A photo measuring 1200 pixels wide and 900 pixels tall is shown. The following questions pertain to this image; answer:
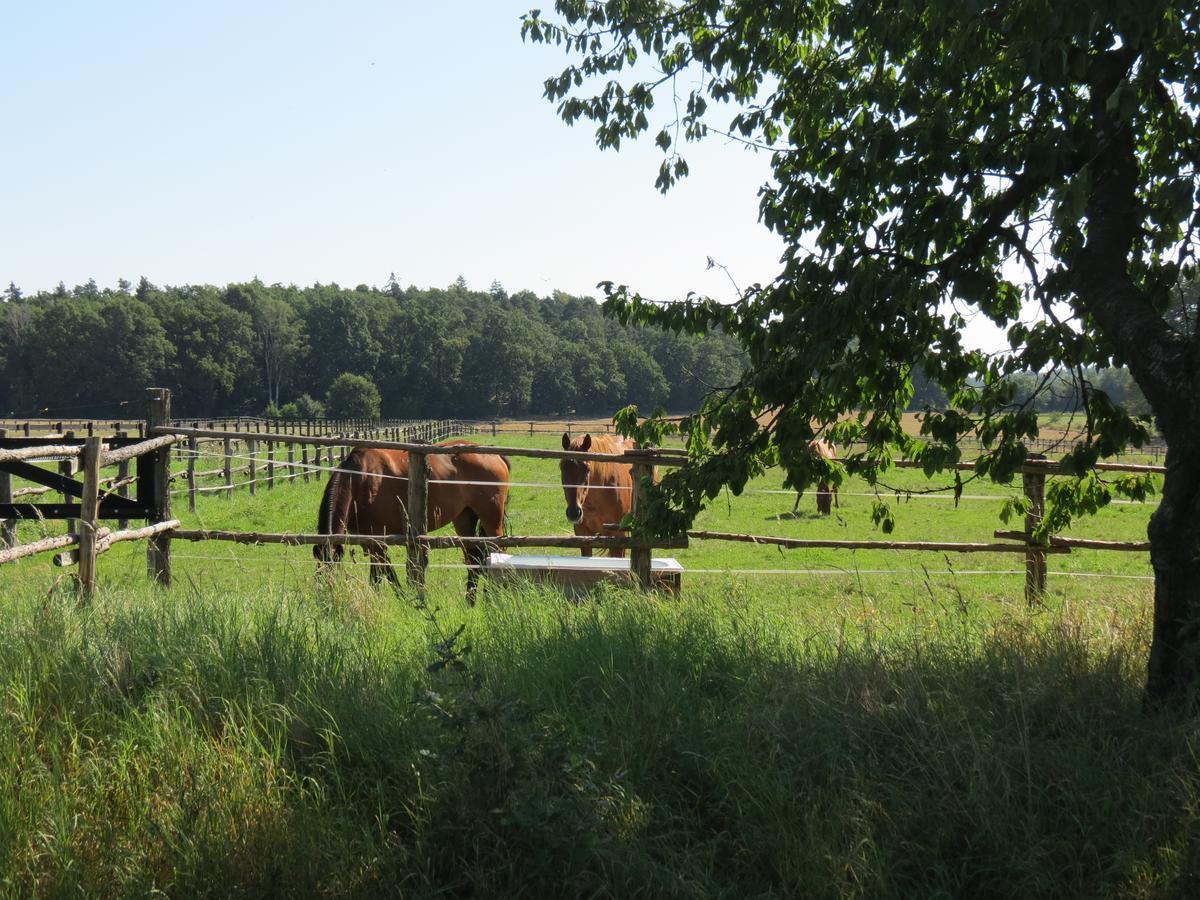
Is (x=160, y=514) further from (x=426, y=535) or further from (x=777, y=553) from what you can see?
(x=777, y=553)

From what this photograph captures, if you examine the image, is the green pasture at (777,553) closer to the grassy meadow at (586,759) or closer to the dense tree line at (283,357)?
the grassy meadow at (586,759)

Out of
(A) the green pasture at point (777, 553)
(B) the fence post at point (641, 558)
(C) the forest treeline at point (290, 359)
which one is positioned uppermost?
(C) the forest treeline at point (290, 359)

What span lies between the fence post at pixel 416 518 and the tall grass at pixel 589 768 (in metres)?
2.53

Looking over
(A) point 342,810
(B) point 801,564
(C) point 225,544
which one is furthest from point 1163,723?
(C) point 225,544

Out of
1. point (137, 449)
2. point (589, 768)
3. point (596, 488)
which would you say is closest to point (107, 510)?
point (137, 449)

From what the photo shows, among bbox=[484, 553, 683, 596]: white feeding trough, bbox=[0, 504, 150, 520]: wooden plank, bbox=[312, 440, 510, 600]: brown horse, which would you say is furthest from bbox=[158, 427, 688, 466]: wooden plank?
bbox=[484, 553, 683, 596]: white feeding trough

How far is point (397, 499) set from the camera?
994 centimetres

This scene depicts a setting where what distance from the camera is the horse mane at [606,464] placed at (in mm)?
12359

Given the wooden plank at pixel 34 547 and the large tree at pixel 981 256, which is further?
the wooden plank at pixel 34 547

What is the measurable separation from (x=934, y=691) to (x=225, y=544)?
11617mm

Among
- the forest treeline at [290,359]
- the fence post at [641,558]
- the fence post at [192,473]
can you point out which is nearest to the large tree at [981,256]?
the fence post at [641,558]

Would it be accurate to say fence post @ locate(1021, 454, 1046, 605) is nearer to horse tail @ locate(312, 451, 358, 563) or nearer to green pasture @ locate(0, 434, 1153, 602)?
green pasture @ locate(0, 434, 1153, 602)

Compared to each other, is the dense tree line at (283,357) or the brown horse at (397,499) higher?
the dense tree line at (283,357)

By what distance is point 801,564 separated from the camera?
44.5 ft
